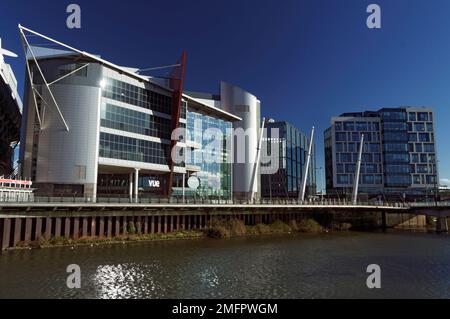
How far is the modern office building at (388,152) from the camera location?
475 ft

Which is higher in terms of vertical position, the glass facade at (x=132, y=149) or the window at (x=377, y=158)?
the window at (x=377, y=158)

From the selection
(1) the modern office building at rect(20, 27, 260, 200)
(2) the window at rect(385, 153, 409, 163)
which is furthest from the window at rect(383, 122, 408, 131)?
(1) the modern office building at rect(20, 27, 260, 200)

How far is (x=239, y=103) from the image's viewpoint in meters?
114

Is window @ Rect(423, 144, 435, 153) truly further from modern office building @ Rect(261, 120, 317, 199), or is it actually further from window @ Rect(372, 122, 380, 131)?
modern office building @ Rect(261, 120, 317, 199)

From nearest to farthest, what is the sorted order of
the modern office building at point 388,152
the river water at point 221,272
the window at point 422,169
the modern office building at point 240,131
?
the river water at point 221,272
the modern office building at point 240,131
the modern office building at point 388,152
the window at point 422,169

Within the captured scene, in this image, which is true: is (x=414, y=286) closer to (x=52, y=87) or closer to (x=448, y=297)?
(x=448, y=297)

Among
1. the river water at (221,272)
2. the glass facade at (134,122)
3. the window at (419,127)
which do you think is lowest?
the river water at (221,272)

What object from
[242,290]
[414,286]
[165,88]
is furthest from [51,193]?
[414,286]

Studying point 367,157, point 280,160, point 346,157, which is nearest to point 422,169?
point 367,157

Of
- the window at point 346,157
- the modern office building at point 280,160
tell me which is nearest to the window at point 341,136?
the window at point 346,157

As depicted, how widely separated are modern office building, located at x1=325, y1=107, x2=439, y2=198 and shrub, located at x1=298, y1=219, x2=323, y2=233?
72.7 meters

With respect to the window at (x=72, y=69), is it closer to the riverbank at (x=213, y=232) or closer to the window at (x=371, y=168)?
the riverbank at (x=213, y=232)

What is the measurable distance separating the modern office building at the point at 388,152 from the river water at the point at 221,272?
105m

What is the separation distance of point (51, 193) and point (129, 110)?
20.2m
